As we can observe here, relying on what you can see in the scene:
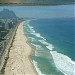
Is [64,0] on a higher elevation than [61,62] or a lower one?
higher

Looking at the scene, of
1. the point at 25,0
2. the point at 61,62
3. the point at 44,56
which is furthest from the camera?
the point at 44,56

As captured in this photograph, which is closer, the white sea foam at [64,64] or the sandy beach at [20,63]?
the sandy beach at [20,63]

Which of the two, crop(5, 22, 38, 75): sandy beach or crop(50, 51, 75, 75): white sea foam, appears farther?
crop(50, 51, 75, 75): white sea foam

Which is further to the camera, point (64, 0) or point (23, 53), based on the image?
point (23, 53)

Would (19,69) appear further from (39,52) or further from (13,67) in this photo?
(39,52)

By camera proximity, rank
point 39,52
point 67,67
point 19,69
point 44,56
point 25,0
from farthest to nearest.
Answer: point 39,52 < point 44,56 < point 67,67 < point 19,69 < point 25,0

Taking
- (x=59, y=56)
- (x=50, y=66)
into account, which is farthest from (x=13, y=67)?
(x=59, y=56)

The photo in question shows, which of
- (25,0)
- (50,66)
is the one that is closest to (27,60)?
(50,66)
